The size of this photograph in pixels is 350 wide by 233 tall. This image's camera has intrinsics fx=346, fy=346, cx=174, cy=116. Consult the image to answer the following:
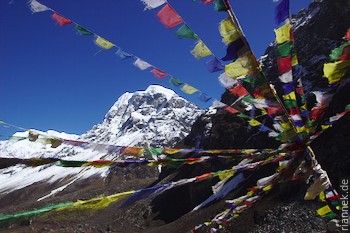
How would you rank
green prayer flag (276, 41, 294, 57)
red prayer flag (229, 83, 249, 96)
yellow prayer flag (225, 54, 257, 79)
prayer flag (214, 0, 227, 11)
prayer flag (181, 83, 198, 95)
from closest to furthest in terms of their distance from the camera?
prayer flag (214, 0, 227, 11)
yellow prayer flag (225, 54, 257, 79)
green prayer flag (276, 41, 294, 57)
red prayer flag (229, 83, 249, 96)
prayer flag (181, 83, 198, 95)

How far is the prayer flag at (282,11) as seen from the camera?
5254 mm

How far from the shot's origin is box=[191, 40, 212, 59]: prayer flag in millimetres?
6035

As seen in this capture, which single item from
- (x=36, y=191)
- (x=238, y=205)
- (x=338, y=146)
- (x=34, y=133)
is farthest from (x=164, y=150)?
(x=36, y=191)

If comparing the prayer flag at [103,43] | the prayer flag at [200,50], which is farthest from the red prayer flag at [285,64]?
the prayer flag at [103,43]

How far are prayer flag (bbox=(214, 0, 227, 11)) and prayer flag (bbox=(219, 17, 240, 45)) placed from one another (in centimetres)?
27

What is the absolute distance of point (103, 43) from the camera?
6059 millimetres

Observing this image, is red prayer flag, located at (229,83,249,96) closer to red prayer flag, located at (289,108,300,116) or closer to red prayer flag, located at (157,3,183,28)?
red prayer flag, located at (289,108,300,116)

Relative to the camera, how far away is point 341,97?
3197 cm

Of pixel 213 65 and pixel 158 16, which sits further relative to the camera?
pixel 213 65

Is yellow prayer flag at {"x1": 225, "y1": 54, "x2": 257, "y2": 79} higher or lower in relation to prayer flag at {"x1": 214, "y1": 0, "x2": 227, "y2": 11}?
lower

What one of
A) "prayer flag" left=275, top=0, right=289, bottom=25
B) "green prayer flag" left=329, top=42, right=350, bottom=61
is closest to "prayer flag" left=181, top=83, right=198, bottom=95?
"prayer flag" left=275, top=0, right=289, bottom=25

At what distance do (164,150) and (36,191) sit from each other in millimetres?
137416

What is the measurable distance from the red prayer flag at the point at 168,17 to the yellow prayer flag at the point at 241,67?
1.10m

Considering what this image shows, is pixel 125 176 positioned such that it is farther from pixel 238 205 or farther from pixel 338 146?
pixel 238 205
